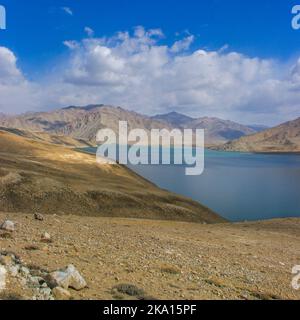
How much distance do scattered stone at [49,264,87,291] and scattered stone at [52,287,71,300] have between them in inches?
14.2

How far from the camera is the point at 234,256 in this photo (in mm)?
21547

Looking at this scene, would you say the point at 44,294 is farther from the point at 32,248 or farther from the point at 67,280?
the point at 32,248

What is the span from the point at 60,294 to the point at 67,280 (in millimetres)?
719

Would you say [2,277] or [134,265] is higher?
[2,277]

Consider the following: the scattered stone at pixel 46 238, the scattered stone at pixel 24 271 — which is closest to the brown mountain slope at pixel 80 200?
the scattered stone at pixel 46 238

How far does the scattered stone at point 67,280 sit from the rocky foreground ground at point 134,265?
3cm

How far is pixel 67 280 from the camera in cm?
1173

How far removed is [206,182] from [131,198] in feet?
148

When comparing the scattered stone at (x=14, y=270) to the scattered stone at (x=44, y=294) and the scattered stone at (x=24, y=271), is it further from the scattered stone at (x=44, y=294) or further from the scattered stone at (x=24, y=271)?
the scattered stone at (x=44, y=294)

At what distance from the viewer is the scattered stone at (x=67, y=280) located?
11586 millimetres

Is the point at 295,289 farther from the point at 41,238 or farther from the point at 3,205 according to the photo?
the point at 3,205

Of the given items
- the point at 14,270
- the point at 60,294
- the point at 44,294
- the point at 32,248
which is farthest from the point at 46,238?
the point at 44,294

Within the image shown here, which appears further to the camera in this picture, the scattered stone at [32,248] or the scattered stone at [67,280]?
the scattered stone at [32,248]
